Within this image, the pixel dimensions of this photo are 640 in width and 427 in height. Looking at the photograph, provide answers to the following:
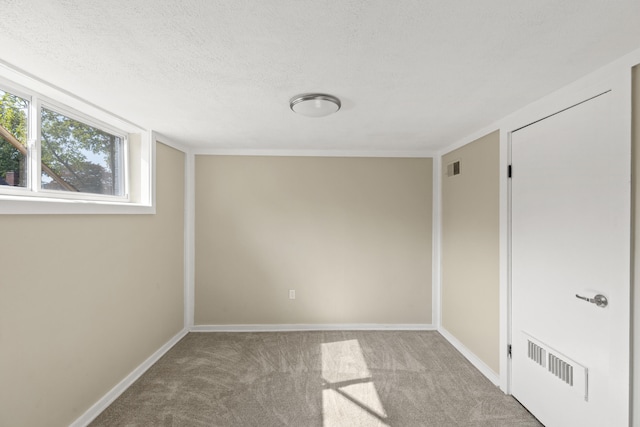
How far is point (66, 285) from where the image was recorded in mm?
1821

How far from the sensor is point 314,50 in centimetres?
134

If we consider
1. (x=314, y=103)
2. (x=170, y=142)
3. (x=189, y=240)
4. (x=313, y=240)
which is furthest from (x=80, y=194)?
(x=313, y=240)

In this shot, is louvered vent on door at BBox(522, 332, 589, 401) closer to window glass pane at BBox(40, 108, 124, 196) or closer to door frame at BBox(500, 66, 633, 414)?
door frame at BBox(500, 66, 633, 414)

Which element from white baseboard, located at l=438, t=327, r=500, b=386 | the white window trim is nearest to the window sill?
the white window trim

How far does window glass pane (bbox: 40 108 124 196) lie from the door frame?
3.36 m

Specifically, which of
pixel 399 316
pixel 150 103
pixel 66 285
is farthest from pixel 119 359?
pixel 399 316

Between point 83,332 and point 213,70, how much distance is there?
6.46ft

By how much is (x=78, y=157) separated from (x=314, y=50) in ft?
6.60

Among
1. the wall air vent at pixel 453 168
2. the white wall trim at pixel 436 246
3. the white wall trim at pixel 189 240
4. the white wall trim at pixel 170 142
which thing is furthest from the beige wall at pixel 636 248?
the white wall trim at pixel 189 240

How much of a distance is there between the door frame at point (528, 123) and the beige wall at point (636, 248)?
2cm

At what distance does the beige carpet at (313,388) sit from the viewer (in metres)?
2.01

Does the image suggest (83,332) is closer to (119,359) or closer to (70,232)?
(119,359)

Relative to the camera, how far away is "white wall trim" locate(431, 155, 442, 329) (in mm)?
3568

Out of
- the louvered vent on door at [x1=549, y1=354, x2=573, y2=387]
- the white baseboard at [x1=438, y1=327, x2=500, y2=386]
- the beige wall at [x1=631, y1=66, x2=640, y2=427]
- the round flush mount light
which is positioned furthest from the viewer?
the white baseboard at [x1=438, y1=327, x2=500, y2=386]
